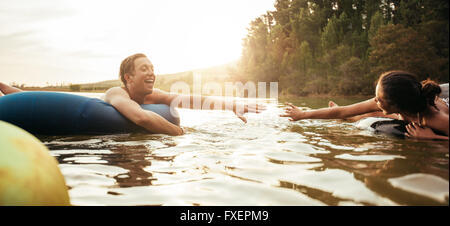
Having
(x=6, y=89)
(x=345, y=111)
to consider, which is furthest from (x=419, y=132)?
(x=6, y=89)

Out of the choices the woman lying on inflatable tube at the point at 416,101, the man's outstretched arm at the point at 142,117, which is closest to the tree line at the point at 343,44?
the woman lying on inflatable tube at the point at 416,101

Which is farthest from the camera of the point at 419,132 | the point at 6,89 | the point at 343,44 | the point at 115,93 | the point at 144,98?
the point at 343,44

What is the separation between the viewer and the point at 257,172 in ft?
7.22

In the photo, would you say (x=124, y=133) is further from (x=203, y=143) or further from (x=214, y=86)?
(x=214, y=86)

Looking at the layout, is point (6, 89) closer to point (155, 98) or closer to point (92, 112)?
point (92, 112)

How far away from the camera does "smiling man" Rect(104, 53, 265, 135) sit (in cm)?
400

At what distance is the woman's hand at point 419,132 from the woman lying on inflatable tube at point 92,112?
1.86 metres

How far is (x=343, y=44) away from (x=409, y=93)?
Answer: 34.9 meters

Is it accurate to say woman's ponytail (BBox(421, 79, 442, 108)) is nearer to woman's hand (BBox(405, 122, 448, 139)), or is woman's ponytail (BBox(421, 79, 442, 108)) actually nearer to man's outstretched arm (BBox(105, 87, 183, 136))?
woman's hand (BBox(405, 122, 448, 139))

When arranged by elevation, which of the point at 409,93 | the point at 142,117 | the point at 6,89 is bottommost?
the point at 142,117

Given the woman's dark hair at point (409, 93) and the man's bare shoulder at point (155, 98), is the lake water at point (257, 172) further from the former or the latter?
the man's bare shoulder at point (155, 98)

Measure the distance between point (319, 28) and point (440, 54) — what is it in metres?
16.0

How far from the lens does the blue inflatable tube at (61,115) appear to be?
12.5ft

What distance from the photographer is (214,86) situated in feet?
149
